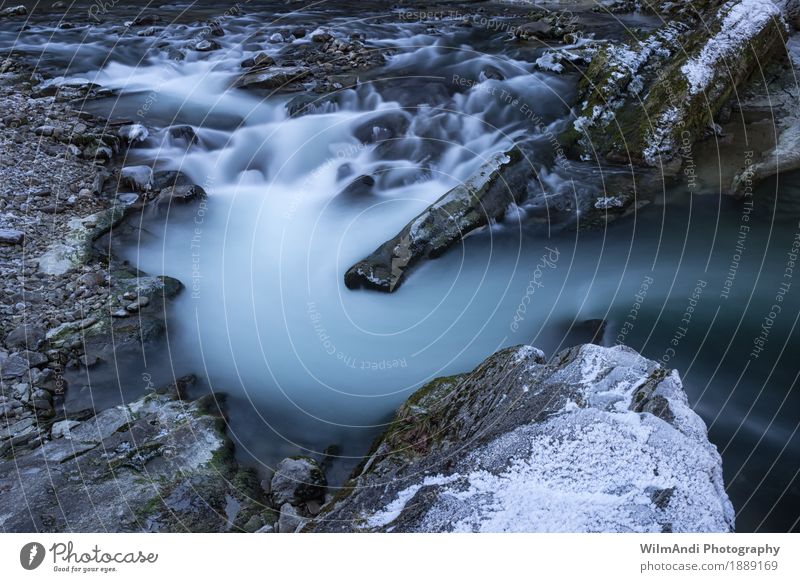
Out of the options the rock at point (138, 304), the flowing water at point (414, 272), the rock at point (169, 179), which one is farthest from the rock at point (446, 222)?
the rock at point (169, 179)

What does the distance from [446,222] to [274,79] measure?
3638mm

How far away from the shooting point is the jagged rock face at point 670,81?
22.1 ft

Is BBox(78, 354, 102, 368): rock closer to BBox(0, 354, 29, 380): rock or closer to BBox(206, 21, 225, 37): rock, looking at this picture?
BBox(0, 354, 29, 380): rock

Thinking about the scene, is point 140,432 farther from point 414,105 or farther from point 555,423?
point 414,105

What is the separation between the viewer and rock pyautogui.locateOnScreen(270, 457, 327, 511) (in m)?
3.76

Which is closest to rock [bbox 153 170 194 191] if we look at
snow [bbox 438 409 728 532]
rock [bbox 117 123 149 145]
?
rock [bbox 117 123 149 145]

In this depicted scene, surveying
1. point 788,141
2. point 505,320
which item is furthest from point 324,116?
point 788,141

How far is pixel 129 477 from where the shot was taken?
143 inches

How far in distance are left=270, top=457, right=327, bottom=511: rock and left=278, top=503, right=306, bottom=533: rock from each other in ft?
0.23

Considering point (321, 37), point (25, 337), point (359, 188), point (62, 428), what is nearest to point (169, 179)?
point (359, 188)

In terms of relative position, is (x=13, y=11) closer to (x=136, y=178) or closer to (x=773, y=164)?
(x=136, y=178)

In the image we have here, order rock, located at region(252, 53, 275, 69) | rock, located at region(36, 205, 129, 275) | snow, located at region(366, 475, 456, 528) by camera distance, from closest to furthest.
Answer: snow, located at region(366, 475, 456, 528), rock, located at region(36, 205, 129, 275), rock, located at region(252, 53, 275, 69)

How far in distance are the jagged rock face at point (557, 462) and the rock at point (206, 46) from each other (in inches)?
288
